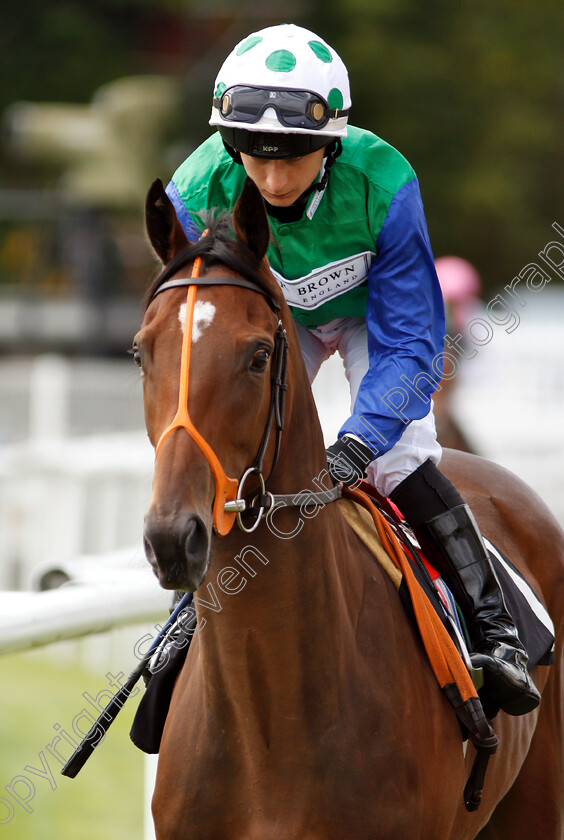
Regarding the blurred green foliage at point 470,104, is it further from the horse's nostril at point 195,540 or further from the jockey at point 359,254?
the horse's nostril at point 195,540

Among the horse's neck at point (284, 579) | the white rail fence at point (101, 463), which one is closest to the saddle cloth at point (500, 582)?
the horse's neck at point (284, 579)

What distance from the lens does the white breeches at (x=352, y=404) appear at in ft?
11.9

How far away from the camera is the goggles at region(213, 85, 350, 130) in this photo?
3162mm

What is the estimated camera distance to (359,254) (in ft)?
11.3

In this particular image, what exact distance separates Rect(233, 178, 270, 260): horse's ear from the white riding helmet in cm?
37

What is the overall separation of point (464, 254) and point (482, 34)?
4.00 meters

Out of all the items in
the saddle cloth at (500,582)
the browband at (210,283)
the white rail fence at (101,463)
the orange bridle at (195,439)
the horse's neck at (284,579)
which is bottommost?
the white rail fence at (101,463)

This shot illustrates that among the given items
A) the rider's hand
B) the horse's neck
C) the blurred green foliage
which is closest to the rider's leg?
the rider's hand

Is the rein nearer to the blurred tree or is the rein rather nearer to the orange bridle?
the orange bridle

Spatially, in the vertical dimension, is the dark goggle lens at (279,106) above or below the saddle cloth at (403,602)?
above

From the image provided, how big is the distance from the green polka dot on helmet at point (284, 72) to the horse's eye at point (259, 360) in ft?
2.46

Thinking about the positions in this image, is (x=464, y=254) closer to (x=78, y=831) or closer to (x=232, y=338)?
(x=78, y=831)

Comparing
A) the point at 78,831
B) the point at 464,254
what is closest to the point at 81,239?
the point at 464,254

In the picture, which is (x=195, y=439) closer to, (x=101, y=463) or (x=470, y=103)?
(x=101, y=463)
